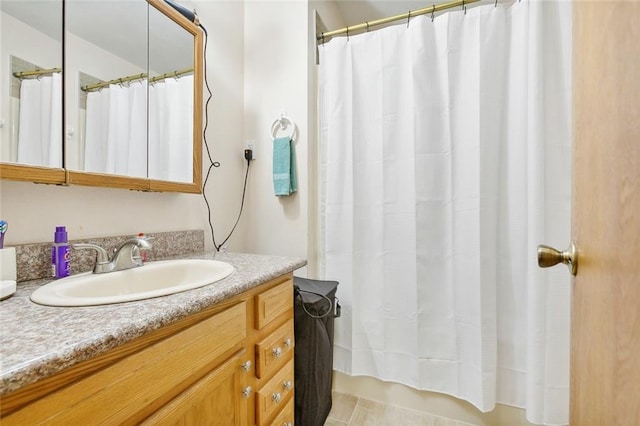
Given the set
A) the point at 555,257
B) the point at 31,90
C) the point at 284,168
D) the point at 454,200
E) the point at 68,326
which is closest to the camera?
the point at 68,326

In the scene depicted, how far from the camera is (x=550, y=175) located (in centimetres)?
115

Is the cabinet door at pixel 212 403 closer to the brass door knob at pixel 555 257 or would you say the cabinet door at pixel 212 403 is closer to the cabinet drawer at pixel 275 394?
the cabinet drawer at pixel 275 394

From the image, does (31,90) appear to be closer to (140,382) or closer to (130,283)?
(130,283)

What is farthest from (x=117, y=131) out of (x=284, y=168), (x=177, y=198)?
(x=284, y=168)

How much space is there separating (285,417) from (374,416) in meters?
0.63

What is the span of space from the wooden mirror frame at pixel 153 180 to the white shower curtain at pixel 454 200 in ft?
2.09

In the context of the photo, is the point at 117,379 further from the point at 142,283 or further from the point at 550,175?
the point at 550,175

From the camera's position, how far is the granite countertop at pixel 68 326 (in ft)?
1.16

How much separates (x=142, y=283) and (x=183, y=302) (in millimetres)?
430

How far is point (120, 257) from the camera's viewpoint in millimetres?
870

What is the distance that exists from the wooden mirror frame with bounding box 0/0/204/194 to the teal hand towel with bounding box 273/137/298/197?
1.26 feet

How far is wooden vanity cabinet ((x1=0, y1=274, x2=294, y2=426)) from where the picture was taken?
39cm

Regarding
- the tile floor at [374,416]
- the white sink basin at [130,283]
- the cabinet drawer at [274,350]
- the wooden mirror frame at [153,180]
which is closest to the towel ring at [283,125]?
the wooden mirror frame at [153,180]

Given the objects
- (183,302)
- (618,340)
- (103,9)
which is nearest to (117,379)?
(183,302)
